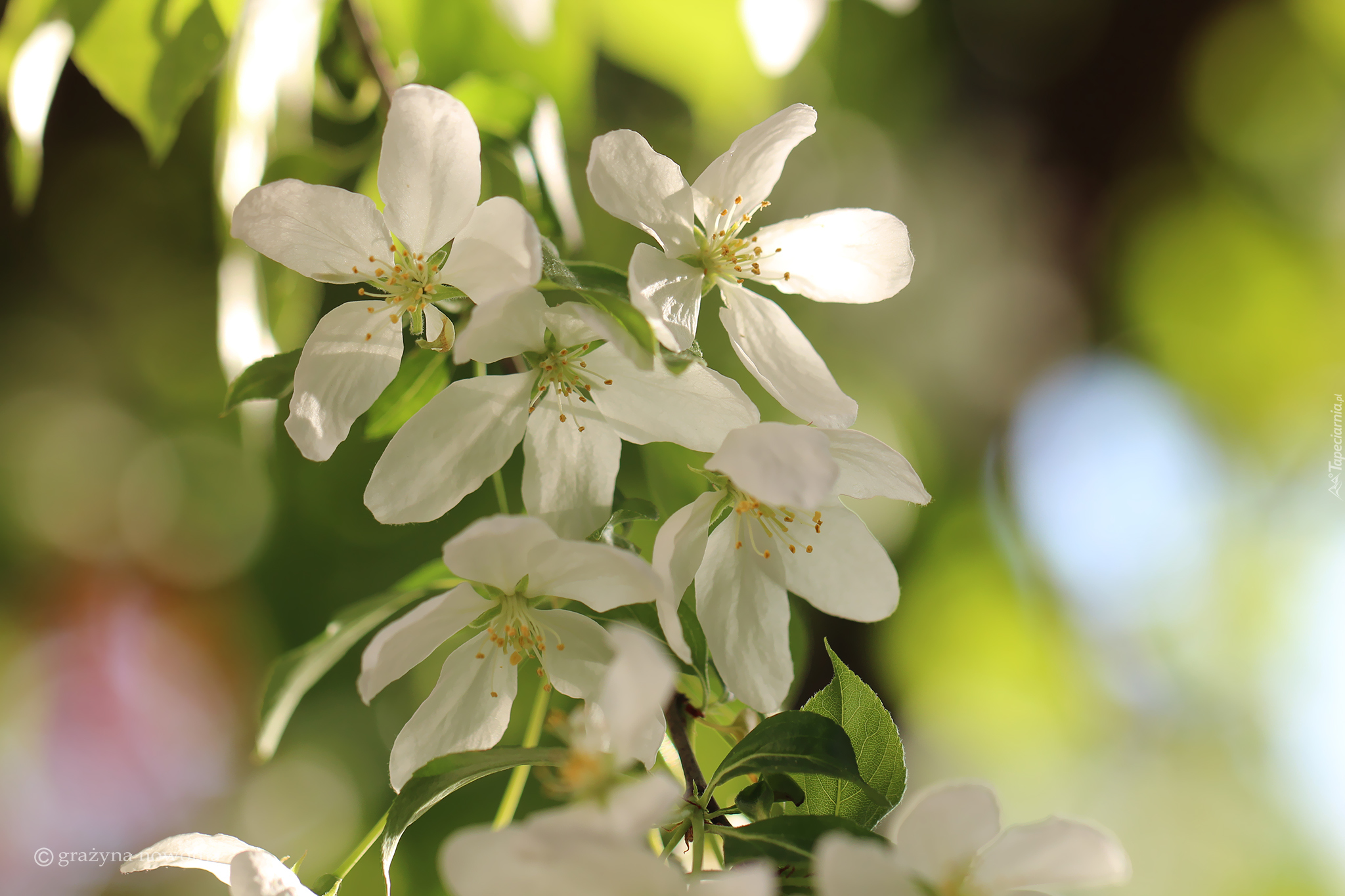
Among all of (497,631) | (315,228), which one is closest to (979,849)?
(497,631)

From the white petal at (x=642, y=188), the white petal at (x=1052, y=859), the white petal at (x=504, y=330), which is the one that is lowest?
the white petal at (x=1052, y=859)

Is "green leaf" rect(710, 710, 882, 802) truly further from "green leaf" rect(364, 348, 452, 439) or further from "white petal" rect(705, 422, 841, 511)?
"green leaf" rect(364, 348, 452, 439)

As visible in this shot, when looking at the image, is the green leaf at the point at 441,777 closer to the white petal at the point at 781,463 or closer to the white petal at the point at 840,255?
the white petal at the point at 781,463

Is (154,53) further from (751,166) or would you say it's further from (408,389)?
(751,166)

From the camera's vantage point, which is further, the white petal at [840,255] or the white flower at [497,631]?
the white petal at [840,255]

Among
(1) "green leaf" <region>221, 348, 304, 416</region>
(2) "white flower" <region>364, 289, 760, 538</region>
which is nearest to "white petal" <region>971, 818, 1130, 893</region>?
(2) "white flower" <region>364, 289, 760, 538</region>

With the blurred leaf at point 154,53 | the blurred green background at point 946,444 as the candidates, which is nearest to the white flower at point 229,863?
the blurred leaf at point 154,53

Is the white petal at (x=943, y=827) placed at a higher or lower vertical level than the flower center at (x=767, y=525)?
lower
